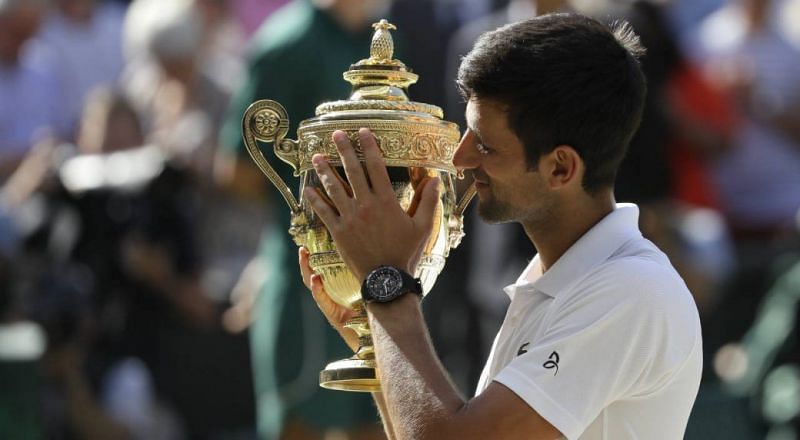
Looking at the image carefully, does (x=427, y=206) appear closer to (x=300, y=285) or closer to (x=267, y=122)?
(x=267, y=122)

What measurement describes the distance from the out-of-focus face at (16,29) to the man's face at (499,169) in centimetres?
529

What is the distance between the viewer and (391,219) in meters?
3.46

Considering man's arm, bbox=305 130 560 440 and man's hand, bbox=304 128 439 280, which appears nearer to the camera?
man's arm, bbox=305 130 560 440

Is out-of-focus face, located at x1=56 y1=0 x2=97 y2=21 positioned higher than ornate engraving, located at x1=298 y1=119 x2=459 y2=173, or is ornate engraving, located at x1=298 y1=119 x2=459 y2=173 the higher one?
out-of-focus face, located at x1=56 y1=0 x2=97 y2=21

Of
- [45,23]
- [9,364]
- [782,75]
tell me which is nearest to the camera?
[9,364]

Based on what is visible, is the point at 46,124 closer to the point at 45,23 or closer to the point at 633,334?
the point at 45,23

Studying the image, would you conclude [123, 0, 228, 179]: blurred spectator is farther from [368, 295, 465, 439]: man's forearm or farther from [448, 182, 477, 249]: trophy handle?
[368, 295, 465, 439]: man's forearm

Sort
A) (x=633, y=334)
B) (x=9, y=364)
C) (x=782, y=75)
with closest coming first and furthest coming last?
(x=633, y=334), (x=9, y=364), (x=782, y=75)

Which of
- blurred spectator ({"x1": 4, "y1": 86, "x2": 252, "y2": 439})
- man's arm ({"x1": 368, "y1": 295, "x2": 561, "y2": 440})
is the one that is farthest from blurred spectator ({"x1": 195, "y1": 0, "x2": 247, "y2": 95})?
man's arm ({"x1": 368, "y1": 295, "x2": 561, "y2": 440})

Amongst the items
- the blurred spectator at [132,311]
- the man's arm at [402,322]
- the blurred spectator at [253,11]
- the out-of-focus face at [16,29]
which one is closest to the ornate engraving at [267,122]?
the man's arm at [402,322]

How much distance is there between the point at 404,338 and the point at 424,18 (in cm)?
444

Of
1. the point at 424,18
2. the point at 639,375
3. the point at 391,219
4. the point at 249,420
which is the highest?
the point at 424,18

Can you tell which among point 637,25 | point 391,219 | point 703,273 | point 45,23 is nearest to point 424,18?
point 637,25

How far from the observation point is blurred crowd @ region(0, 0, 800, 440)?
745 cm
